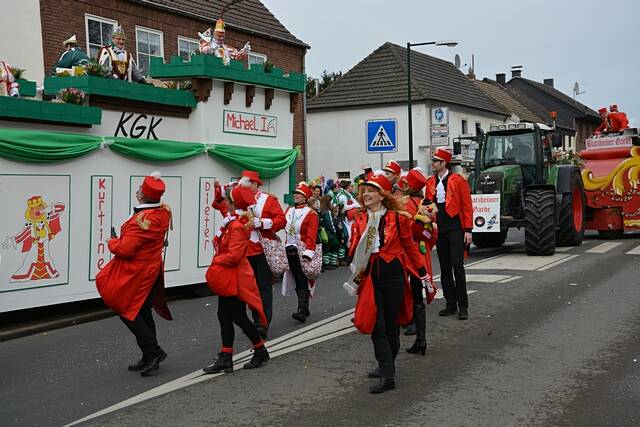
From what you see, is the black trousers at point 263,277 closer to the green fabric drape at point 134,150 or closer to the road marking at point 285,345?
the road marking at point 285,345

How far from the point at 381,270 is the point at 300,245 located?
10.0 feet

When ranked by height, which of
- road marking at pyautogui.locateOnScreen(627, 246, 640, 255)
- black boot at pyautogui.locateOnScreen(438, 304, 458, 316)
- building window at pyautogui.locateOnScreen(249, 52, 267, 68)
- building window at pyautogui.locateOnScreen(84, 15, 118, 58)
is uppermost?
building window at pyautogui.locateOnScreen(249, 52, 267, 68)

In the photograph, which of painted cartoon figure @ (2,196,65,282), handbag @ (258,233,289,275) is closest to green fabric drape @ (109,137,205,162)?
painted cartoon figure @ (2,196,65,282)

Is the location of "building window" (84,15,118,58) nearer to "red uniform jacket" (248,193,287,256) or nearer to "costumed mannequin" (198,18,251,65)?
"costumed mannequin" (198,18,251,65)

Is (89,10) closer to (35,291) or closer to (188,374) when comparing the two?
(35,291)

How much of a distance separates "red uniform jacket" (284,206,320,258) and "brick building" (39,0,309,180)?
9.20 metres

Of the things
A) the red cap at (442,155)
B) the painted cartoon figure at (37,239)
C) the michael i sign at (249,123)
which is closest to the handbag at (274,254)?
the red cap at (442,155)

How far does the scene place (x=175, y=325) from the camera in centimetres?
881

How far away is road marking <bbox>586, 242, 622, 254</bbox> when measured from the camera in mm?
15734

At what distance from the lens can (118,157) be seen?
→ 990 centimetres

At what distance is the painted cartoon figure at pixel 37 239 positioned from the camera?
8625mm

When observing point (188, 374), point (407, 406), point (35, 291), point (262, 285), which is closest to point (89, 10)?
point (35, 291)

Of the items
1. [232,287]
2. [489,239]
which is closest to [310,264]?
[232,287]

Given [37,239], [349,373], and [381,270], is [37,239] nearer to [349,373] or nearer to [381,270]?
[349,373]
